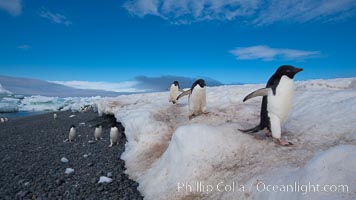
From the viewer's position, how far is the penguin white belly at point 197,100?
8234 millimetres

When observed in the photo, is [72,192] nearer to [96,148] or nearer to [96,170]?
[96,170]

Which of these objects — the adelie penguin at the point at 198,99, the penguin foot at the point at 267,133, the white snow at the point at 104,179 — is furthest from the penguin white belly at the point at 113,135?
the penguin foot at the point at 267,133

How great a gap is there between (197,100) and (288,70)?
356cm

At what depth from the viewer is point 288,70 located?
16.8ft

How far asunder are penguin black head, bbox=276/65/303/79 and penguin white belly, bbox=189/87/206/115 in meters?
3.22

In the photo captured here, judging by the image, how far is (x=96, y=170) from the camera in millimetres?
7328


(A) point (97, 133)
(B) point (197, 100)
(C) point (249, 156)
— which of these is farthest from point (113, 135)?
(C) point (249, 156)

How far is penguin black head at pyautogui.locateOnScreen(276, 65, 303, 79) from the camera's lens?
5.04m

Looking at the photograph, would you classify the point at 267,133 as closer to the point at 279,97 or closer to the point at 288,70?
the point at 279,97

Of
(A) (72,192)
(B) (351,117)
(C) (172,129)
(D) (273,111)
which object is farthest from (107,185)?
(B) (351,117)

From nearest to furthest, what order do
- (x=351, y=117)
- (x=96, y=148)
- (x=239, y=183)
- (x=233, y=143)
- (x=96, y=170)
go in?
(x=239, y=183) → (x=233, y=143) → (x=351, y=117) → (x=96, y=170) → (x=96, y=148)

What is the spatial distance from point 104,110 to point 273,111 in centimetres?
1122

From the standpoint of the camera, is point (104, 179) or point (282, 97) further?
point (104, 179)

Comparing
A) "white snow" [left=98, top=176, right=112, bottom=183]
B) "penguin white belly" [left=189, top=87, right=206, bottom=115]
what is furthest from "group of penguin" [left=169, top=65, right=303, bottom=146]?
"white snow" [left=98, top=176, right=112, bottom=183]
